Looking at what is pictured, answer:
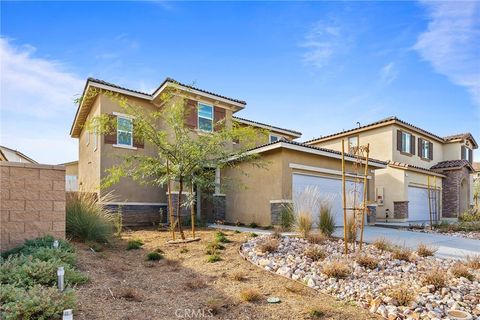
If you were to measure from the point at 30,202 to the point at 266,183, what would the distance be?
8967mm

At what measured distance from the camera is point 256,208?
14.6 meters

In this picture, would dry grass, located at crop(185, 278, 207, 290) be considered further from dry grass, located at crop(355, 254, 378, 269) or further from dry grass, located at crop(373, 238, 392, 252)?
dry grass, located at crop(373, 238, 392, 252)

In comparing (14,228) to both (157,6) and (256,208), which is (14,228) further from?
(256,208)

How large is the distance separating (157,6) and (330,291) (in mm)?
7782

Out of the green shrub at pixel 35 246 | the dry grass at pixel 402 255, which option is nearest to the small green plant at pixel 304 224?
the dry grass at pixel 402 255

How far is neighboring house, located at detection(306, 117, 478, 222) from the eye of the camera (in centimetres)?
2058

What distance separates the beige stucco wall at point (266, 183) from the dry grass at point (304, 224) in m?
3.38

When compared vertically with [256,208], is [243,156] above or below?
above

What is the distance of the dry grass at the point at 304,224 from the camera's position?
9.78m

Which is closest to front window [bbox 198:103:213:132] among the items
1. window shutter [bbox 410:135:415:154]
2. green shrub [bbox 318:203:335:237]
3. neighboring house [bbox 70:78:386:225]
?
neighboring house [bbox 70:78:386:225]

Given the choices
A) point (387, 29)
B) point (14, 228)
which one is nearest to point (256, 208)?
point (387, 29)

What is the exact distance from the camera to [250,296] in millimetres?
5215

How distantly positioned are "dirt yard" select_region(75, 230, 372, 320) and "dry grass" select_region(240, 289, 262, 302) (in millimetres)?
65
